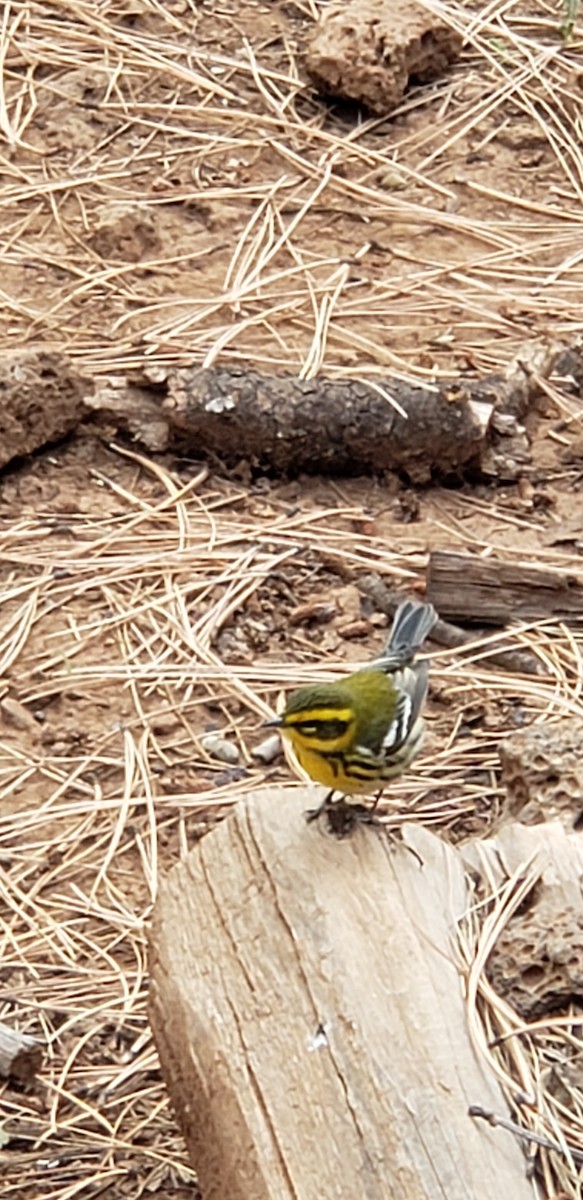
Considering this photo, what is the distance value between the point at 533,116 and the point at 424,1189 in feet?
16.6

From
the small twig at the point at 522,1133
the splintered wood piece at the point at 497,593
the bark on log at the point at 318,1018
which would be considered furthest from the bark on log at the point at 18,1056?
the splintered wood piece at the point at 497,593

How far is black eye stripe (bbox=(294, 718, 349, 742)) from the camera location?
3434 mm

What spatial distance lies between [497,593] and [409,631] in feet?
2.79

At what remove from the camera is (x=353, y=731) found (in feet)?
11.3

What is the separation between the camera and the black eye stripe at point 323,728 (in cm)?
343

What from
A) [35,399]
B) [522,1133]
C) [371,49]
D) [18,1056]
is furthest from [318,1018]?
[371,49]

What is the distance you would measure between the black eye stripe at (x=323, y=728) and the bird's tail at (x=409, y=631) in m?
0.59

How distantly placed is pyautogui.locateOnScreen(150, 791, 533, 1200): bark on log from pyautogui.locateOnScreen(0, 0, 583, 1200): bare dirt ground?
0.65 metres

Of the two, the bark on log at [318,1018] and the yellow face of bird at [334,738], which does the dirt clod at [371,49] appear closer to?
the yellow face of bird at [334,738]

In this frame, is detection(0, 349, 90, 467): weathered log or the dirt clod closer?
detection(0, 349, 90, 467): weathered log

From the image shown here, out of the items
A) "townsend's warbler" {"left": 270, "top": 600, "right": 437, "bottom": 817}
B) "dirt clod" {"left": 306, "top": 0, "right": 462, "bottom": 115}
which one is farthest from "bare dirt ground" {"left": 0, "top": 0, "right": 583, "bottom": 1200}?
"townsend's warbler" {"left": 270, "top": 600, "right": 437, "bottom": 817}

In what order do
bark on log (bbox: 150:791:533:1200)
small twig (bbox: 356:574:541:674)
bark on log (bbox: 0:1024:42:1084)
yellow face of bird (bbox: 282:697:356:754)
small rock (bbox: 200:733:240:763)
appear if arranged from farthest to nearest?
small twig (bbox: 356:574:541:674)
small rock (bbox: 200:733:240:763)
bark on log (bbox: 0:1024:42:1084)
yellow face of bird (bbox: 282:697:356:754)
bark on log (bbox: 150:791:533:1200)

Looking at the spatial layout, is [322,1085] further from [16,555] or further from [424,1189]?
[16,555]

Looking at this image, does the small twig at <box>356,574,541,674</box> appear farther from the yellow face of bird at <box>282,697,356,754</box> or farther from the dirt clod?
the dirt clod
